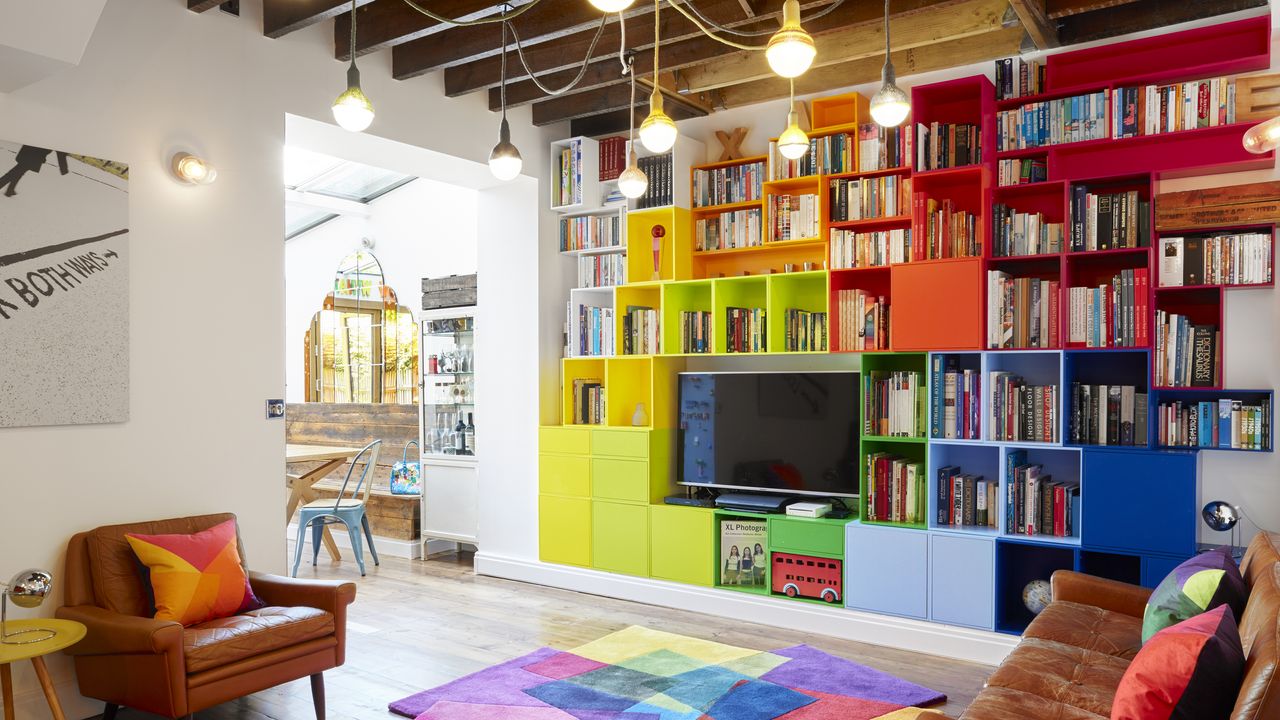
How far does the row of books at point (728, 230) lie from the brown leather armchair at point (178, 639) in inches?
113

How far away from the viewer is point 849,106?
486 centimetres

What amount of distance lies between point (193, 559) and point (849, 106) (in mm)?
3810

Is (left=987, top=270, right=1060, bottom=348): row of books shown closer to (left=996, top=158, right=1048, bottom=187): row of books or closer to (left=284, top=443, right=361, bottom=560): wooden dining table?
(left=996, top=158, right=1048, bottom=187): row of books

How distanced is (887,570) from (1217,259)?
2.03m

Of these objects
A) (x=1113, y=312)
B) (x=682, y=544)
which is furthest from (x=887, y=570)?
(x=1113, y=312)

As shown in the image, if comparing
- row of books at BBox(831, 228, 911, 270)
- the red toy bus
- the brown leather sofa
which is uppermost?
row of books at BBox(831, 228, 911, 270)

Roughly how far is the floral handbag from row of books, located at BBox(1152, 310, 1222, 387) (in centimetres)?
506

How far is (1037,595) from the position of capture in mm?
4258

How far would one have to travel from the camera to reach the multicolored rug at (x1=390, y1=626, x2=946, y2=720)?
11.6 feet

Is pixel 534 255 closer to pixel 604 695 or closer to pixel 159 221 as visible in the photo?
pixel 159 221

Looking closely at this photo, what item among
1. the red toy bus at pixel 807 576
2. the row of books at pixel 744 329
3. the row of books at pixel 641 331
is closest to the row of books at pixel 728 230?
the row of books at pixel 744 329

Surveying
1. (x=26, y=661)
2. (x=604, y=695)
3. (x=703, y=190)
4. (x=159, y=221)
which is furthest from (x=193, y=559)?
(x=703, y=190)

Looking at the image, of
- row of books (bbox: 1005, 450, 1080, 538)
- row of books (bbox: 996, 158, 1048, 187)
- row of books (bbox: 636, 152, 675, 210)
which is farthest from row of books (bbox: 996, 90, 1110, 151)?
row of books (bbox: 636, 152, 675, 210)

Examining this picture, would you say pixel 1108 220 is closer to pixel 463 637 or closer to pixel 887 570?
pixel 887 570
